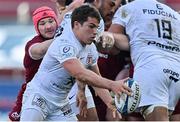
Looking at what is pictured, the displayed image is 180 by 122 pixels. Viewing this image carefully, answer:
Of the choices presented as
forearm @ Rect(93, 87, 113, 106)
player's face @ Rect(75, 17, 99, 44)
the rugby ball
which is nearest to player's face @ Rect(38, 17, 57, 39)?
forearm @ Rect(93, 87, 113, 106)

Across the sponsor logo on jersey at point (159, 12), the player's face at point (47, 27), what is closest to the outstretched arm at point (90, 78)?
the sponsor logo on jersey at point (159, 12)

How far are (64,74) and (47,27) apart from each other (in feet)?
2.78

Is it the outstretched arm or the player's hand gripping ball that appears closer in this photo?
the outstretched arm

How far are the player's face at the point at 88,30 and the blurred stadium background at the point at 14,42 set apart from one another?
665cm

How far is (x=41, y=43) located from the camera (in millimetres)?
8023

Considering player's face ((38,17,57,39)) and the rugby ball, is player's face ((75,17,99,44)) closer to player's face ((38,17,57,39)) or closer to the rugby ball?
→ the rugby ball

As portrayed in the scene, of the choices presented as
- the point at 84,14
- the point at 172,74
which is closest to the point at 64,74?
the point at 84,14

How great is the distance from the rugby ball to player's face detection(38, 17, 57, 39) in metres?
1.26

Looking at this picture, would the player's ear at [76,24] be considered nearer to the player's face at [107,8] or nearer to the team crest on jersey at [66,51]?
the team crest on jersey at [66,51]

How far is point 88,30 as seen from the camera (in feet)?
23.7

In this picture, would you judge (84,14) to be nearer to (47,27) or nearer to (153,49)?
(153,49)

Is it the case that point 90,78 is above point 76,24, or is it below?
below

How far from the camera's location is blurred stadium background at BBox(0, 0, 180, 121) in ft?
47.0

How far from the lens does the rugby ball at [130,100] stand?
7.14 metres
